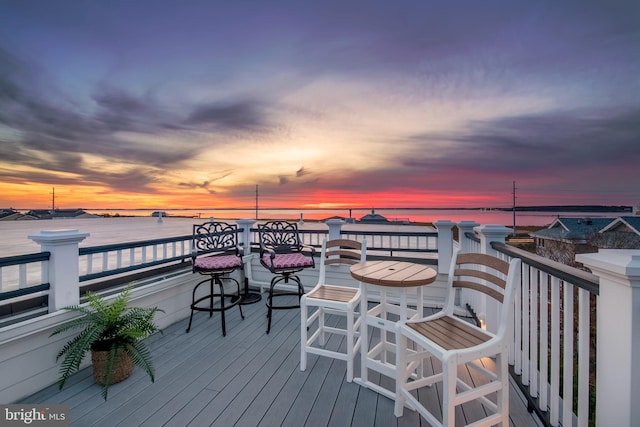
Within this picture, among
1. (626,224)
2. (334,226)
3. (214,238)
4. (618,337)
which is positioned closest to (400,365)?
(618,337)

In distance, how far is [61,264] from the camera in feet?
7.52

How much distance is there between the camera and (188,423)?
1776mm

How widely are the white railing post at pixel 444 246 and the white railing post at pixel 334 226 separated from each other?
4.59ft

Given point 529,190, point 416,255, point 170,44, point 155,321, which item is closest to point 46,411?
point 155,321

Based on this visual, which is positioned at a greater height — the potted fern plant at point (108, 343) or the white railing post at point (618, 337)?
the white railing post at point (618, 337)

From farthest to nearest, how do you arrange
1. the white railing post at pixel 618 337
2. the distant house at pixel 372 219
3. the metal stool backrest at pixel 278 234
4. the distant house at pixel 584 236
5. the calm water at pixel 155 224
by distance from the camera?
the distant house at pixel 584 236 → the distant house at pixel 372 219 → the calm water at pixel 155 224 → the metal stool backrest at pixel 278 234 → the white railing post at pixel 618 337

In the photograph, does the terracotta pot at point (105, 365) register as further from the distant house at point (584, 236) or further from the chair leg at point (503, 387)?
the distant house at point (584, 236)

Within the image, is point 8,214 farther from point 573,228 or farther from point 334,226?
point 573,228

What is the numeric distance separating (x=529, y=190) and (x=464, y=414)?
629 inches

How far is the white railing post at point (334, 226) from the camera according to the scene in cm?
443

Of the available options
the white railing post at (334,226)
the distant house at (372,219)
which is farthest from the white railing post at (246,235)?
the distant house at (372,219)

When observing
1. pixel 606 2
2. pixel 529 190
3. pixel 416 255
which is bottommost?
pixel 416 255

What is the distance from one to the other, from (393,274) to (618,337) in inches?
46.8

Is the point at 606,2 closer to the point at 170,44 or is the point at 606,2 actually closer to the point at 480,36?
the point at 480,36
